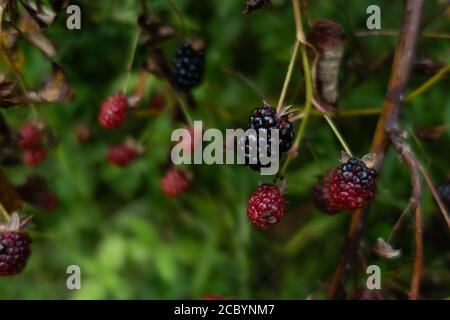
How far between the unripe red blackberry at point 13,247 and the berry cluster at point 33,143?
0.97ft

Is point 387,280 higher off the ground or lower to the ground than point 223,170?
lower

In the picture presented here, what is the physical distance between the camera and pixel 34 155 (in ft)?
5.06

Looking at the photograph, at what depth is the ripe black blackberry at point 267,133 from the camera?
1.00 meters

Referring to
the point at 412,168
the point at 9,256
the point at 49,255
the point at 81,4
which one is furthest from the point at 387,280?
the point at 49,255

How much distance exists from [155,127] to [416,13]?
31.7 inches

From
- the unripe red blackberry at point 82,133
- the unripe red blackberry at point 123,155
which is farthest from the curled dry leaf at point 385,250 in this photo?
the unripe red blackberry at point 82,133

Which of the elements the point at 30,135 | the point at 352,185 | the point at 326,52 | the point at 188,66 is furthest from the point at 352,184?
the point at 30,135

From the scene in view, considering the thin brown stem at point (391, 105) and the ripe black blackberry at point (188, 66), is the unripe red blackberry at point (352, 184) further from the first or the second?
the ripe black blackberry at point (188, 66)

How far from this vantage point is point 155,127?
5.90 feet

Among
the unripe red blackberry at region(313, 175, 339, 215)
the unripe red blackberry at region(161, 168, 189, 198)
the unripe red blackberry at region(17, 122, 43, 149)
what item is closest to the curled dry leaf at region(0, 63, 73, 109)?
the unripe red blackberry at region(17, 122, 43, 149)

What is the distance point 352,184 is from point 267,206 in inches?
5.0
